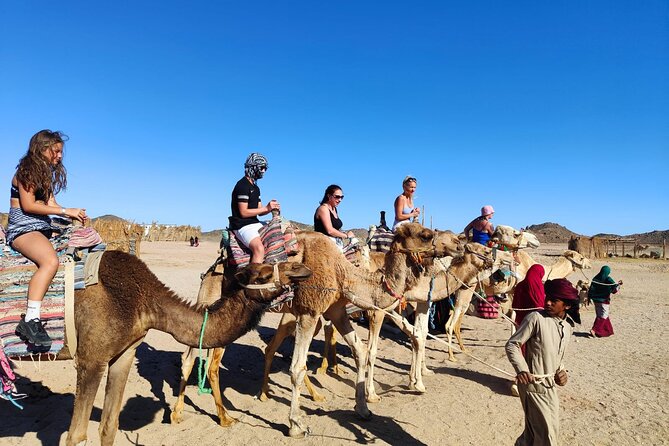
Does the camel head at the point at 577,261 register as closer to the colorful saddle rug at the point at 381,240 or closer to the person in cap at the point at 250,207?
the colorful saddle rug at the point at 381,240

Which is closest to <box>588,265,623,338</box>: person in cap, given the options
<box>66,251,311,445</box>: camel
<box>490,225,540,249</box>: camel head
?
<box>490,225,540,249</box>: camel head

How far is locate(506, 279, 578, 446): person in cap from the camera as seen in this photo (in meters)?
3.84

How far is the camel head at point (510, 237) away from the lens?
9.46 metres

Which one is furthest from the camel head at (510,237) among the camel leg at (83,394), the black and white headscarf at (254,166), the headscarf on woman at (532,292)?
the camel leg at (83,394)

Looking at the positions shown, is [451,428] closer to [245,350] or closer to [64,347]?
[64,347]

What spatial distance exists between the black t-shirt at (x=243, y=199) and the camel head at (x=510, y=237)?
574cm

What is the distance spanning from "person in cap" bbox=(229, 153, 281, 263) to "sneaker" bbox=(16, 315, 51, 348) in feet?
7.97

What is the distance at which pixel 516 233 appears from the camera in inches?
377

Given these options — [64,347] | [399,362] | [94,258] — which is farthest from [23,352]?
[399,362]

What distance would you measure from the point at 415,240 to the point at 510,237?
4.25 metres

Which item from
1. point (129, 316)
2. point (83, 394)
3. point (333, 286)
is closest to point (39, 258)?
point (129, 316)

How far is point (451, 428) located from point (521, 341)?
7.11 feet

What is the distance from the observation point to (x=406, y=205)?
818 centimetres

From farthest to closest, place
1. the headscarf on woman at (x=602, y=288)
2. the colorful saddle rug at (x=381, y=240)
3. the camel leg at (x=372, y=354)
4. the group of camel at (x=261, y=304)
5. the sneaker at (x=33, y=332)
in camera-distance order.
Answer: the headscarf on woman at (x=602, y=288) → the colorful saddle rug at (x=381, y=240) → the camel leg at (x=372, y=354) → the group of camel at (x=261, y=304) → the sneaker at (x=33, y=332)
